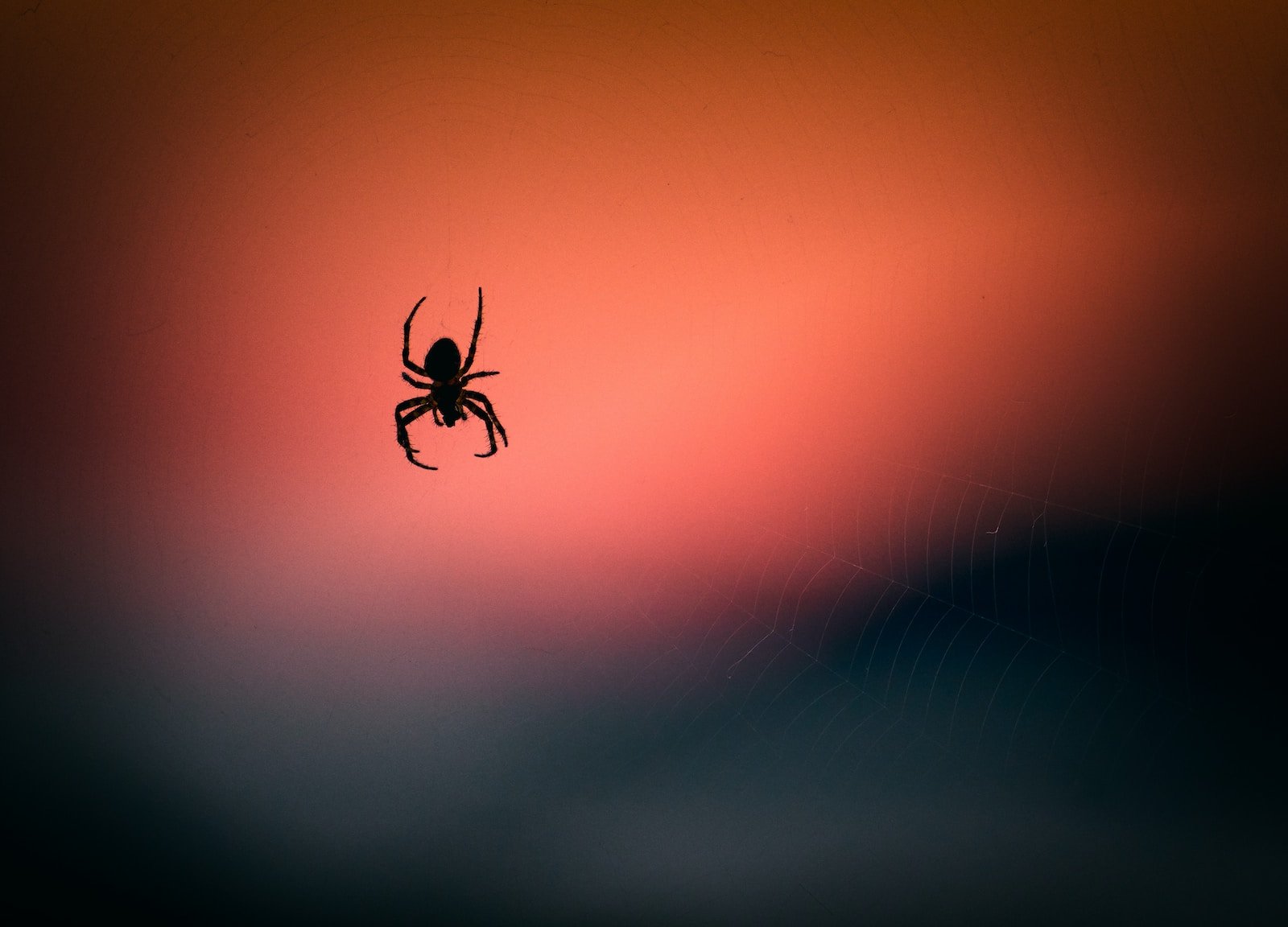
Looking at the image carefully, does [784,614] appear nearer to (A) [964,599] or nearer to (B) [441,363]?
(A) [964,599]

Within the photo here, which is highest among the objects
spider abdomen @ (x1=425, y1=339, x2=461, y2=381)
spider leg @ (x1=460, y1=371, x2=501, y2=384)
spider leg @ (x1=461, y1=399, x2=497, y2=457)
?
spider abdomen @ (x1=425, y1=339, x2=461, y2=381)

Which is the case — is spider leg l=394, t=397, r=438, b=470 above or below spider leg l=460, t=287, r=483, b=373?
below

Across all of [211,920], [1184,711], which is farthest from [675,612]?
[211,920]

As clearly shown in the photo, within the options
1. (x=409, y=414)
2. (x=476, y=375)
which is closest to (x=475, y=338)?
(x=476, y=375)

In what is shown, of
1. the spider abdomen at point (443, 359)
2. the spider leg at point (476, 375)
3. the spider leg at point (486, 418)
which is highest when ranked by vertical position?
the spider abdomen at point (443, 359)

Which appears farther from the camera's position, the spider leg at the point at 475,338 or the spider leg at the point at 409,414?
the spider leg at the point at 409,414

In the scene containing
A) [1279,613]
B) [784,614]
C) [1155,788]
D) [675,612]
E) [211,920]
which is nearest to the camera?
[1279,613]

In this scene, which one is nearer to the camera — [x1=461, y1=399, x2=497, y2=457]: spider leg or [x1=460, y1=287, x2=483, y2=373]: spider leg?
[x1=460, y1=287, x2=483, y2=373]: spider leg

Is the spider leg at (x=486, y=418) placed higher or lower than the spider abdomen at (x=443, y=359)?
lower
